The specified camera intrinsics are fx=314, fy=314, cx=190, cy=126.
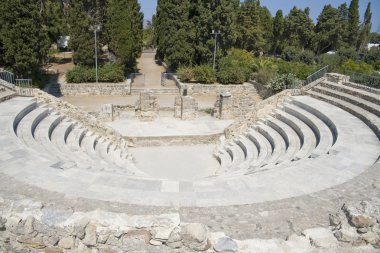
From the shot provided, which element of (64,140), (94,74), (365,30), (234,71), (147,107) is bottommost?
(64,140)

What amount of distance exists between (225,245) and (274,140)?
8148 millimetres

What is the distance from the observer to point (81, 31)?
2439cm

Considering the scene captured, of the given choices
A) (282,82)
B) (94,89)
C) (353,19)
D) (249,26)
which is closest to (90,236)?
(282,82)

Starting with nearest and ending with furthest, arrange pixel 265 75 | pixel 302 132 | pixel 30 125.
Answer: pixel 30 125 → pixel 302 132 → pixel 265 75

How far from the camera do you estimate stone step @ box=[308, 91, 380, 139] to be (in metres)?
10.6

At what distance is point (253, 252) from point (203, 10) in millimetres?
24646

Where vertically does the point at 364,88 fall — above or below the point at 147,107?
above

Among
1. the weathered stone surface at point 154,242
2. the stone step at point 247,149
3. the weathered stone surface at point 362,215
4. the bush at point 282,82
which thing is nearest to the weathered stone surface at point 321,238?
the weathered stone surface at point 362,215

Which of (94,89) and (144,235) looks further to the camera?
(94,89)

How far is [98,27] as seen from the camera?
2588 cm

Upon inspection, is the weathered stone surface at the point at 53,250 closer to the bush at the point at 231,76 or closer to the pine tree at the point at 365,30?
the bush at the point at 231,76

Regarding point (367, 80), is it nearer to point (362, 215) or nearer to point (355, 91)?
point (355, 91)

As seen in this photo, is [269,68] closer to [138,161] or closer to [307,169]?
[138,161]

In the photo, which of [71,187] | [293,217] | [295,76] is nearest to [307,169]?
[293,217]
